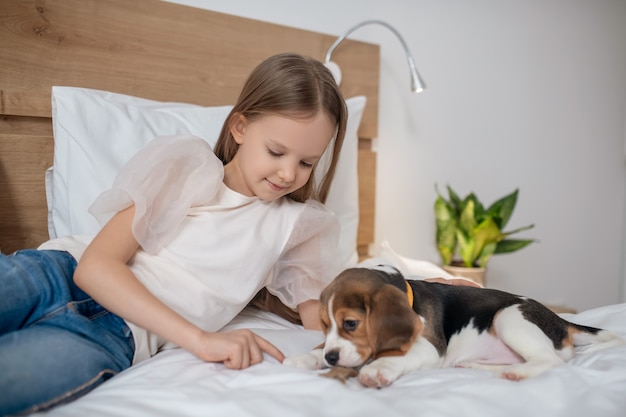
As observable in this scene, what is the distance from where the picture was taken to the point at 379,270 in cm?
127

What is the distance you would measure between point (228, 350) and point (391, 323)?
13.0 inches

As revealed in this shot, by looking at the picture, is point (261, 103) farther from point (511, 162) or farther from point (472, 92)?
point (511, 162)

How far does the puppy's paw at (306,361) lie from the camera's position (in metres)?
1.13

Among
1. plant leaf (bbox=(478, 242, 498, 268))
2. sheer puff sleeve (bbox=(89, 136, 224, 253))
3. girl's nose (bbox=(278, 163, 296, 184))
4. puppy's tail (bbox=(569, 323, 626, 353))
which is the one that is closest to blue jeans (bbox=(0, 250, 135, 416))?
sheer puff sleeve (bbox=(89, 136, 224, 253))

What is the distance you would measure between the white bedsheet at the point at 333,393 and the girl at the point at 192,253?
8 centimetres

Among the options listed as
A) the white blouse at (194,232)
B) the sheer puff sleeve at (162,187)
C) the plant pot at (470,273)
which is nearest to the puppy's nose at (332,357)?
the white blouse at (194,232)

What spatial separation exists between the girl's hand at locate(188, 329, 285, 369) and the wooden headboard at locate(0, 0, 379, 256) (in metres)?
0.96

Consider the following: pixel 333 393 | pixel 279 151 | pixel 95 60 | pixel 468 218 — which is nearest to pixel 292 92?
pixel 279 151

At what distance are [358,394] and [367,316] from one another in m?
0.22

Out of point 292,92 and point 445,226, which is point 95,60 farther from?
point 445,226

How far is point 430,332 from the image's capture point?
4.00 ft

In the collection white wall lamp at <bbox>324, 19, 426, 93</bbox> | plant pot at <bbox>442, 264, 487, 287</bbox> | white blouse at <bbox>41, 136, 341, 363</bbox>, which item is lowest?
plant pot at <bbox>442, 264, 487, 287</bbox>

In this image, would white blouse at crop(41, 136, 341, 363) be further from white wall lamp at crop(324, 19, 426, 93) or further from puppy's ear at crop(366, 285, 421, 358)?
white wall lamp at crop(324, 19, 426, 93)

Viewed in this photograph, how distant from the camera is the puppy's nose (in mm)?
1103
